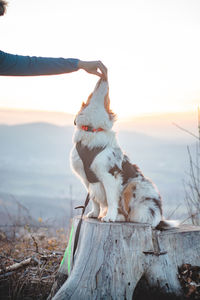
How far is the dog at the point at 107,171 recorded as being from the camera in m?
3.46

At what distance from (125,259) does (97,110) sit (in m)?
1.67

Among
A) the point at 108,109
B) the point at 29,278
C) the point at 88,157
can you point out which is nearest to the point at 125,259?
the point at 88,157

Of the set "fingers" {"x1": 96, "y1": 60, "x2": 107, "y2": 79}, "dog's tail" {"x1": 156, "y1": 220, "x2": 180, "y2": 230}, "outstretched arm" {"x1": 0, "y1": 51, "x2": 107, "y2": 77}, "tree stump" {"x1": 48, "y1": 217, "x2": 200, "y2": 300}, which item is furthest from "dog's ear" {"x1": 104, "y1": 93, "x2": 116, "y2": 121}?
"dog's tail" {"x1": 156, "y1": 220, "x2": 180, "y2": 230}

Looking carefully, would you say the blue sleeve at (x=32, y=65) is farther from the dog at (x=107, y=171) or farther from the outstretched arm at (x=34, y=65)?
the dog at (x=107, y=171)

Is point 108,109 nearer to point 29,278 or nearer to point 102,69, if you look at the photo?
point 102,69

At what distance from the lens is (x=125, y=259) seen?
300cm

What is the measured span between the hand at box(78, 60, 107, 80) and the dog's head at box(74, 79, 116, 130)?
12 cm

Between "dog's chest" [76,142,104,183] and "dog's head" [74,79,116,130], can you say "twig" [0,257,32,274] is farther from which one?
"dog's head" [74,79,116,130]

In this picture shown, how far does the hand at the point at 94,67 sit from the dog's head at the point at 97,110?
4.6 inches

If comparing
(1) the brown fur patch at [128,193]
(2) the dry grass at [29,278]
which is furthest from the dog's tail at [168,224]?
(2) the dry grass at [29,278]

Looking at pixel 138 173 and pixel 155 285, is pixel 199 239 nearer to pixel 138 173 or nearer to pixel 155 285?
pixel 155 285

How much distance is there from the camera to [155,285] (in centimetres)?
305

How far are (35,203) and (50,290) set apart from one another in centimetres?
2212

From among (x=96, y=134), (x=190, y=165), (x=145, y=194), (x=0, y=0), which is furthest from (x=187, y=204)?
(x=0, y=0)
